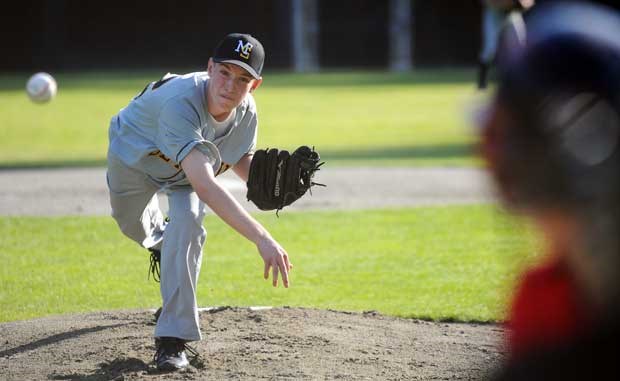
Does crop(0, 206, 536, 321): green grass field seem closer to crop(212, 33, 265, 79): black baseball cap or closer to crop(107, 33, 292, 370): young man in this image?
crop(107, 33, 292, 370): young man

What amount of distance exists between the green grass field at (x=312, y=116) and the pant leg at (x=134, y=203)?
176 inches

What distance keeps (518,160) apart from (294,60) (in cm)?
3227

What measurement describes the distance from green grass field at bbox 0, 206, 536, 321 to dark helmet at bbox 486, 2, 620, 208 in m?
Result: 4.40

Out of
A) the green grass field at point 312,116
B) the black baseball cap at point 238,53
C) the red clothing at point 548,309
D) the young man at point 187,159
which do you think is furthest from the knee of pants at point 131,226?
the green grass field at point 312,116

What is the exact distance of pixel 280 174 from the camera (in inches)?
192

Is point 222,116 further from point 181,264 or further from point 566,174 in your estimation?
point 566,174

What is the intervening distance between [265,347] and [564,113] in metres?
3.44

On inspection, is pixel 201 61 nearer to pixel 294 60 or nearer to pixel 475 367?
pixel 294 60

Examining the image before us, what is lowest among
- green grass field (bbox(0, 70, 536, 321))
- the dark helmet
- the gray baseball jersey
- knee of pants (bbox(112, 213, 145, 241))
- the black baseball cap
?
green grass field (bbox(0, 70, 536, 321))

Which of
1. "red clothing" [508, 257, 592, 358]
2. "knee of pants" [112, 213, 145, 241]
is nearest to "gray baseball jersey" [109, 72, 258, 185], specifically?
"knee of pants" [112, 213, 145, 241]

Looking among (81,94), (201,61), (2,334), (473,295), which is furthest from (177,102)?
(201,61)

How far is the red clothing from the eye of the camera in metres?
1.47

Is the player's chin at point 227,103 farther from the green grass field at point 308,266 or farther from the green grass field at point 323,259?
the green grass field at point 308,266

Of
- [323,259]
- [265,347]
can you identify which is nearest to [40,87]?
[323,259]
